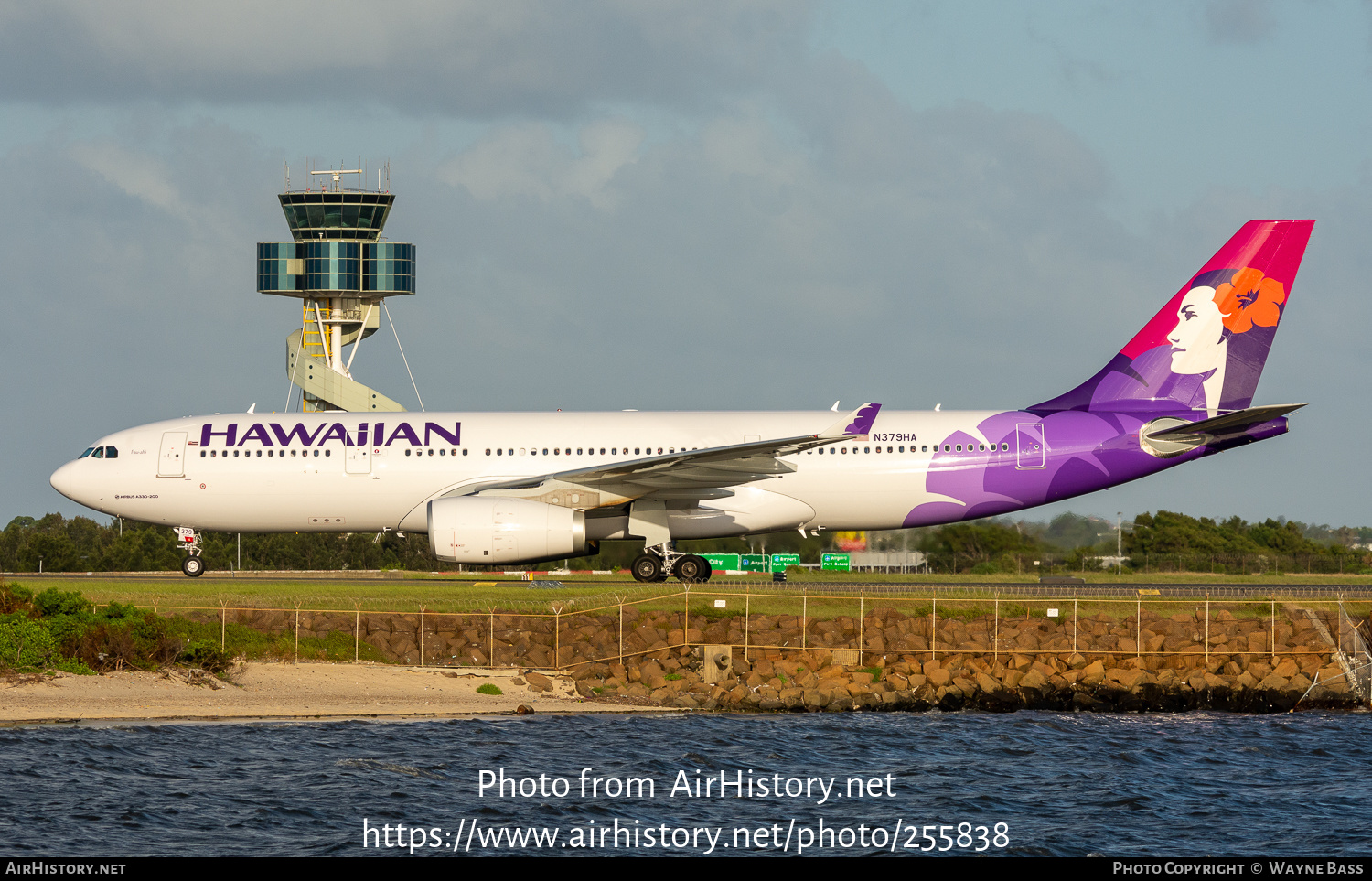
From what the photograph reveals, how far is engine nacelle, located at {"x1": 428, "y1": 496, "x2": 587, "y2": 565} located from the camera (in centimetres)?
2484

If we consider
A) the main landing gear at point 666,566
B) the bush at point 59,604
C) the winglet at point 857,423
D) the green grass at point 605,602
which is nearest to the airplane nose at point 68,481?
the green grass at point 605,602

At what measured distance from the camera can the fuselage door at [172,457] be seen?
2847cm

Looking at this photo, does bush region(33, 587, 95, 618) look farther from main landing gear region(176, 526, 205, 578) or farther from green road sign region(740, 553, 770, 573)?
green road sign region(740, 553, 770, 573)

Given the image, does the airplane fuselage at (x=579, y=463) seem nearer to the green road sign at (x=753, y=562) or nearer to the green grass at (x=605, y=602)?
the green grass at (x=605, y=602)

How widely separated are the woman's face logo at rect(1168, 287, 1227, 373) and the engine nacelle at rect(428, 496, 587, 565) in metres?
12.3

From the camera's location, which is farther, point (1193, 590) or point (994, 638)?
point (1193, 590)

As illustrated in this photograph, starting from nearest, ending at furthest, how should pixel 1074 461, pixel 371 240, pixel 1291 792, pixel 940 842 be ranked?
pixel 940 842 → pixel 1291 792 → pixel 1074 461 → pixel 371 240

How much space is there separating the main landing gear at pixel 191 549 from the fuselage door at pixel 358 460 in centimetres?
394

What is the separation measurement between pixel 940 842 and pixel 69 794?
8286 mm

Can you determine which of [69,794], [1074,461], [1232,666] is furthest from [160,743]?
[1074,461]

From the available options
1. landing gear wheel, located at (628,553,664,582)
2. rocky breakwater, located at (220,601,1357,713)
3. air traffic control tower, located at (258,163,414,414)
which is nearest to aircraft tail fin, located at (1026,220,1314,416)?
rocky breakwater, located at (220,601,1357,713)

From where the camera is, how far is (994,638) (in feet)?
75.7

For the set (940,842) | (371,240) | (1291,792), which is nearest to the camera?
(940,842)

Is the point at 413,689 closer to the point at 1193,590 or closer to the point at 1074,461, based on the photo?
the point at 1074,461
